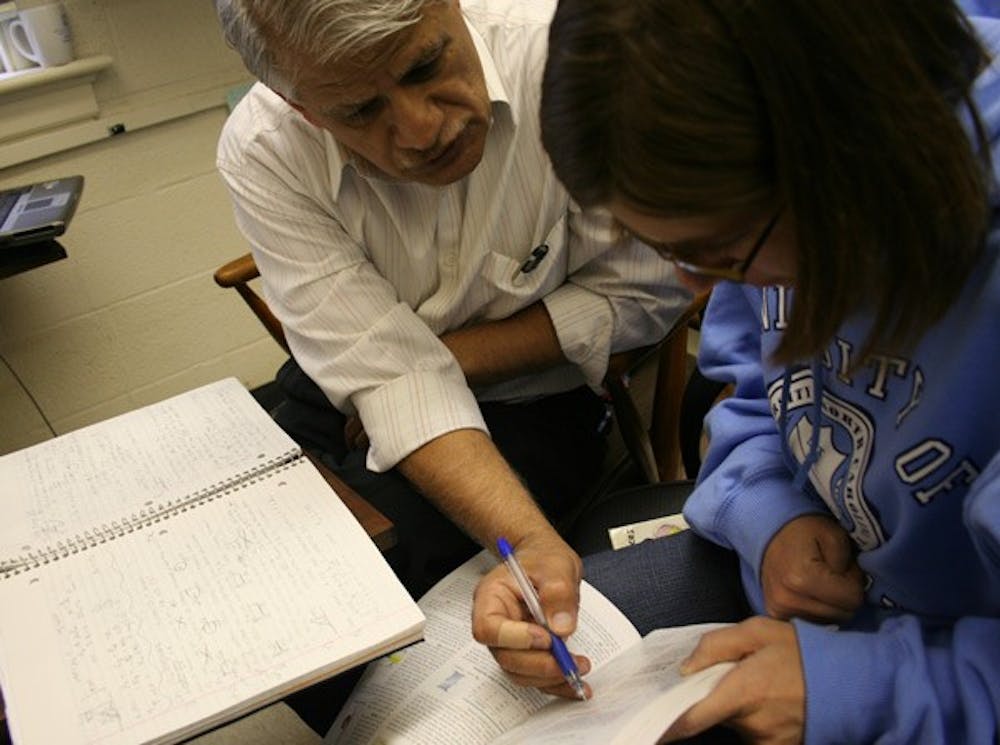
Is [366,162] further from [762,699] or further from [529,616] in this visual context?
[762,699]

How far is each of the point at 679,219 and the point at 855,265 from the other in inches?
4.2

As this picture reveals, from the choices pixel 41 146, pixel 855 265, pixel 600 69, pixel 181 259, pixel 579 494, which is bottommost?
pixel 579 494

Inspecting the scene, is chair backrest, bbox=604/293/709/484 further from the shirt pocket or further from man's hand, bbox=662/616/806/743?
man's hand, bbox=662/616/806/743

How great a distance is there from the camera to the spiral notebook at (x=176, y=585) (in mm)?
749

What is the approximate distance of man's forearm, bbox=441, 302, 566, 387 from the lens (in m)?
1.30

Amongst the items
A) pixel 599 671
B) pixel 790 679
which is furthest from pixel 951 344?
pixel 599 671

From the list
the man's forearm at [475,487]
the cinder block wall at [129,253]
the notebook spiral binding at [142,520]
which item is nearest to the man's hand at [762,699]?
the man's forearm at [475,487]

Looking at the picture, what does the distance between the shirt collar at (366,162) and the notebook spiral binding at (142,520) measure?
0.40m

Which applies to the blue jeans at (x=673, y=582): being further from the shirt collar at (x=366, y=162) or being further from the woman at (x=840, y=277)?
the shirt collar at (x=366, y=162)

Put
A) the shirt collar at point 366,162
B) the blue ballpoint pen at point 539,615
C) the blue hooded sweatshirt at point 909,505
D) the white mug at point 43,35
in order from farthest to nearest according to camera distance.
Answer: the white mug at point 43,35 → the shirt collar at point 366,162 → the blue ballpoint pen at point 539,615 → the blue hooded sweatshirt at point 909,505

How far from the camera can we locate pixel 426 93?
3.50 feet

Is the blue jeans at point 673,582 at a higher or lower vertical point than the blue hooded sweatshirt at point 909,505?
lower

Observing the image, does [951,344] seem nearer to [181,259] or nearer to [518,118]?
[518,118]

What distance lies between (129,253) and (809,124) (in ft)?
6.97
